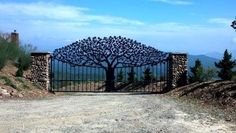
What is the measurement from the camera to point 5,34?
33.5 m

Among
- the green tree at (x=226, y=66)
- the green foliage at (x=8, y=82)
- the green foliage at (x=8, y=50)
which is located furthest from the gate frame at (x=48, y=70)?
the green tree at (x=226, y=66)

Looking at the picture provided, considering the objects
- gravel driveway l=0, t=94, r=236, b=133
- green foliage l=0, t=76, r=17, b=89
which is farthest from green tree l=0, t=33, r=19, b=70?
gravel driveway l=0, t=94, r=236, b=133

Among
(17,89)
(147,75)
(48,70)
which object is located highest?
(48,70)

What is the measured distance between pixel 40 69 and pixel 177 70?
606 cm

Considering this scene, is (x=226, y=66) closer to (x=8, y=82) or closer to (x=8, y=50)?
(x=8, y=50)

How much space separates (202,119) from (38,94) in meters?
9.36

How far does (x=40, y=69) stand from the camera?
24.3 m

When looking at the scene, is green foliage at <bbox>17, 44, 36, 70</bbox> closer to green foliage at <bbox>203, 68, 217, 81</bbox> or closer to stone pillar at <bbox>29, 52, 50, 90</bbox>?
stone pillar at <bbox>29, 52, 50, 90</bbox>

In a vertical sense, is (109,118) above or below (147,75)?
below

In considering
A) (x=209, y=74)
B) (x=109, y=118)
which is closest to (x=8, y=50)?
(x=209, y=74)

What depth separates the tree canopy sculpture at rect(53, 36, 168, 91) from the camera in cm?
2500

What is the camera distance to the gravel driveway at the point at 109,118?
37.8 feet

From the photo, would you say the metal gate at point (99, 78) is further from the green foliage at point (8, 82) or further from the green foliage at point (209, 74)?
the green foliage at point (209, 74)

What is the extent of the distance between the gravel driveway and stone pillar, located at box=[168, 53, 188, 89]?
7.80 m
